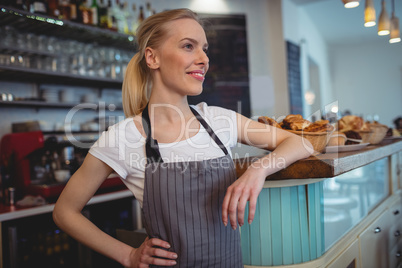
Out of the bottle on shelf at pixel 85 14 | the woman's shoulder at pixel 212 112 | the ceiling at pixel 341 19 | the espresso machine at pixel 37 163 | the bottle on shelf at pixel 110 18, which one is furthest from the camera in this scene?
the ceiling at pixel 341 19

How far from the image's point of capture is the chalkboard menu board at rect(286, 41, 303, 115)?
5059 mm

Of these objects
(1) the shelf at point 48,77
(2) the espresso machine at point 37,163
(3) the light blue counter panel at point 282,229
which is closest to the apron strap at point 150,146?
(3) the light blue counter panel at point 282,229

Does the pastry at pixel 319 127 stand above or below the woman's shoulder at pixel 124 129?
below

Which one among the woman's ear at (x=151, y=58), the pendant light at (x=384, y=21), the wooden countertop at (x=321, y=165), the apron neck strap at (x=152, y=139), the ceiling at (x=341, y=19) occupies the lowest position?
the wooden countertop at (x=321, y=165)

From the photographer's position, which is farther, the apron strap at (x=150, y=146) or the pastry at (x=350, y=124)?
the pastry at (x=350, y=124)

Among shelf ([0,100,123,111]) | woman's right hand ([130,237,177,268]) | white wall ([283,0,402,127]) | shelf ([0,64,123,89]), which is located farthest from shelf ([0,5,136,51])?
white wall ([283,0,402,127])

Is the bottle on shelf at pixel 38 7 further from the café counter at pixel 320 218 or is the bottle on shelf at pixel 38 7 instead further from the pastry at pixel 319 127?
the pastry at pixel 319 127

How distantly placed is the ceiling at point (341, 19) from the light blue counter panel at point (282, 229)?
4646 mm

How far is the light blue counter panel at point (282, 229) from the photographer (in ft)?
4.15

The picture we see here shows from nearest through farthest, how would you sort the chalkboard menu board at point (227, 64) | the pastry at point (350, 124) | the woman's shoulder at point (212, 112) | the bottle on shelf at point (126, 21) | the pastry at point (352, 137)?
1. the woman's shoulder at point (212, 112)
2. the pastry at point (352, 137)
3. the pastry at point (350, 124)
4. the bottle on shelf at point (126, 21)
5. the chalkboard menu board at point (227, 64)

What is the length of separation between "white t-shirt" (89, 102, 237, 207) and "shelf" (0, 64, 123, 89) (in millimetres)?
1717

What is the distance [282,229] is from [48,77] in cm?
225

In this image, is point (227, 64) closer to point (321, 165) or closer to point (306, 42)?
point (306, 42)

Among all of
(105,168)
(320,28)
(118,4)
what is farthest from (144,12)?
(320,28)
